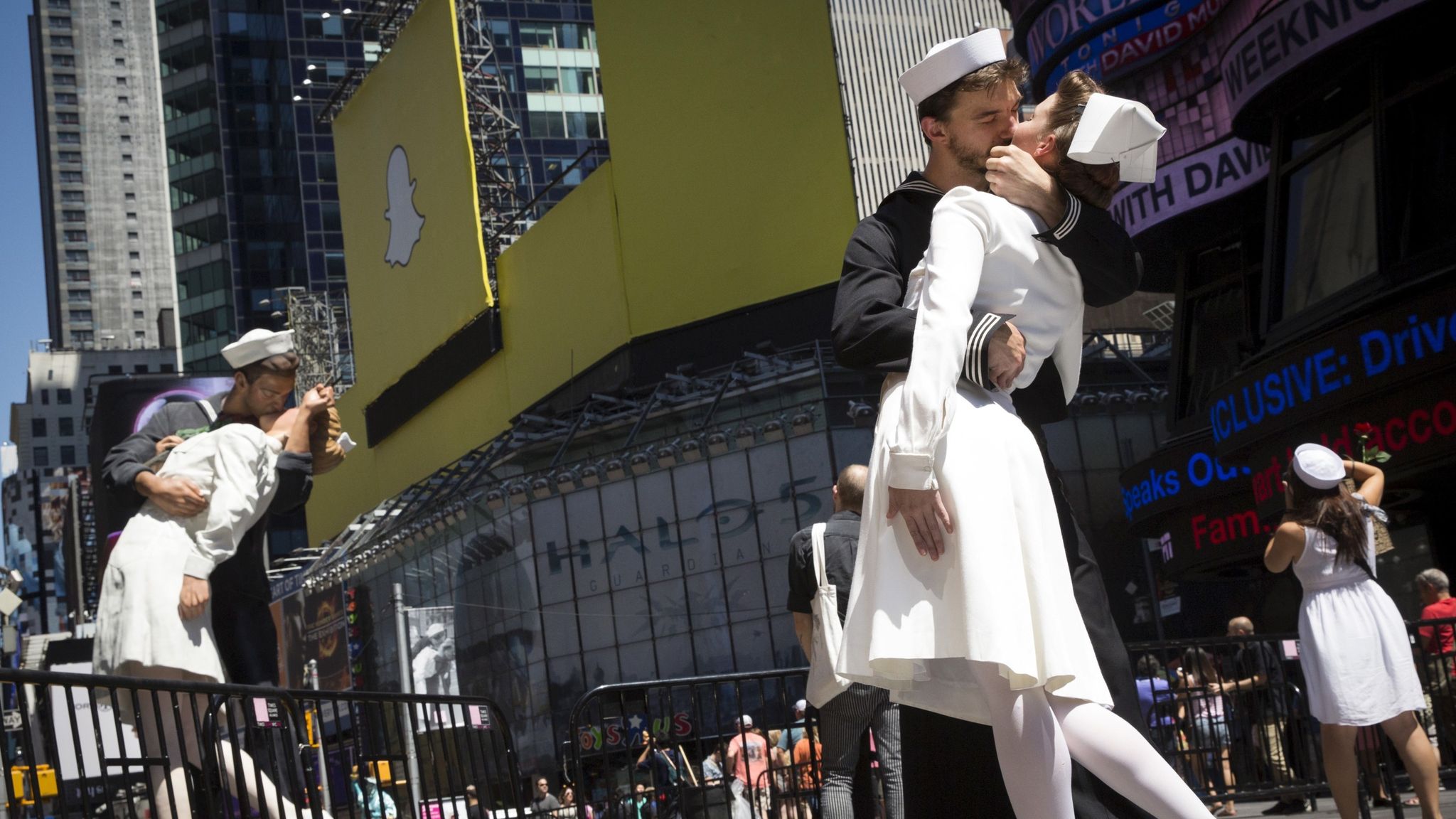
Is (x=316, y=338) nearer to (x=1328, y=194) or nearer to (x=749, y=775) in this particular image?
(x=1328, y=194)

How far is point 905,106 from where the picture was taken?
3531 centimetres

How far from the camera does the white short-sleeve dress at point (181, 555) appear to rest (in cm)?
455

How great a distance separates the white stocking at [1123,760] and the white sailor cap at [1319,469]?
3.72m

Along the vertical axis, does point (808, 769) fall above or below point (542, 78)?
below

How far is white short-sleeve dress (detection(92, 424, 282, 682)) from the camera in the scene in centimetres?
455

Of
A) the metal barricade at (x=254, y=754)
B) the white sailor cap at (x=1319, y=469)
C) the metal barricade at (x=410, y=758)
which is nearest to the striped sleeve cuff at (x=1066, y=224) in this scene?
the metal barricade at (x=254, y=754)

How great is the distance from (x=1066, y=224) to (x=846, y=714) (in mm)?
3106

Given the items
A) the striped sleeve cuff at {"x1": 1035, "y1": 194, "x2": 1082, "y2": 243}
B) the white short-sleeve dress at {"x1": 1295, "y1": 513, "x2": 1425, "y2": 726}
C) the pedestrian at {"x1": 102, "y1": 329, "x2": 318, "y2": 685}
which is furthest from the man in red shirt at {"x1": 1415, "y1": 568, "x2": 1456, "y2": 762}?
the pedestrian at {"x1": 102, "y1": 329, "x2": 318, "y2": 685}

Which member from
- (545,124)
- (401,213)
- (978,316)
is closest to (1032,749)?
(978,316)

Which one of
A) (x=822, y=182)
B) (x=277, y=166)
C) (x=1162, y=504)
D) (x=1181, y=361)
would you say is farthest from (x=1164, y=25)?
(x=277, y=166)

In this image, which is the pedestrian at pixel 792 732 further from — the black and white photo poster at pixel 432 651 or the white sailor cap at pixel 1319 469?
the black and white photo poster at pixel 432 651

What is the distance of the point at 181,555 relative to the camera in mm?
4660

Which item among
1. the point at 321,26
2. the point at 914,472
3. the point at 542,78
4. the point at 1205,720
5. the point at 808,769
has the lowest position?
the point at 1205,720

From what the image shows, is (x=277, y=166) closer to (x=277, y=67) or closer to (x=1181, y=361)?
(x=277, y=67)
